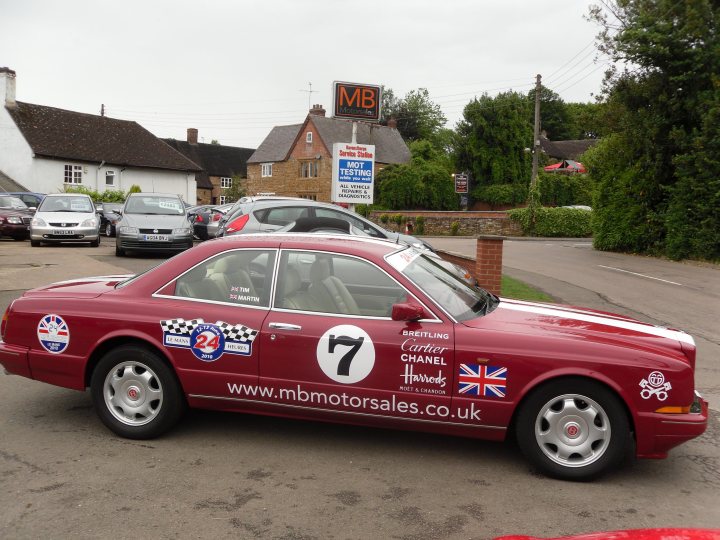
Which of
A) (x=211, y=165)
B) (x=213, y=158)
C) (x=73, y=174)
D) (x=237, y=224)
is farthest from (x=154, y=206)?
(x=213, y=158)

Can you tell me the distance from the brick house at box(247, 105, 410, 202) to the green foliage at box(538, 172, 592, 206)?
633 inches

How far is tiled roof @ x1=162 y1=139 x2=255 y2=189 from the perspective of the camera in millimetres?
71375

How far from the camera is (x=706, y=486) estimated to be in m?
4.43

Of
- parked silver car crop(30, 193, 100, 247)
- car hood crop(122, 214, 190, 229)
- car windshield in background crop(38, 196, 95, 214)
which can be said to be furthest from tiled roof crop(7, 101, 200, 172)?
car hood crop(122, 214, 190, 229)

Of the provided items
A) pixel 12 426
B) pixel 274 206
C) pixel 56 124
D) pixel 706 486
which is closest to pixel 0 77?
pixel 56 124

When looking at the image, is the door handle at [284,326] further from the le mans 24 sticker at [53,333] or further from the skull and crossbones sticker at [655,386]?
the skull and crossbones sticker at [655,386]

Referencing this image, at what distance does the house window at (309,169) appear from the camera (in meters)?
60.6

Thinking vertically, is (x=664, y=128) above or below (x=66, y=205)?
above

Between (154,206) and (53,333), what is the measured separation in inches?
550

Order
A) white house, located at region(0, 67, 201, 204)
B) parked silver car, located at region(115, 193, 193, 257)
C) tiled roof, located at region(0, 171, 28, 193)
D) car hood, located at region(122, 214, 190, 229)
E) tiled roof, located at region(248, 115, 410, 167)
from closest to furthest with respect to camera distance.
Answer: parked silver car, located at region(115, 193, 193, 257) < car hood, located at region(122, 214, 190, 229) < tiled roof, located at region(0, 171, 28, 193) < white house, located at region(0, 67, 201, 204) < tiled roof, located at region(248, 115, 410, 167)

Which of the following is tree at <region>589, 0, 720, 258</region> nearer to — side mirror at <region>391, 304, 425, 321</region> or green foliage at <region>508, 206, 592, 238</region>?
green foliage at <region>508, 206, 592, 238</region>

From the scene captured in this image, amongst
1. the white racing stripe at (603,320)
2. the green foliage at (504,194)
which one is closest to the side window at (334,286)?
the white racing stripe at (603,320)

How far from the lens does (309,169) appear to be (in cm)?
6128

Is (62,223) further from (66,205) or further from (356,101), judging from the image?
(356,101)
